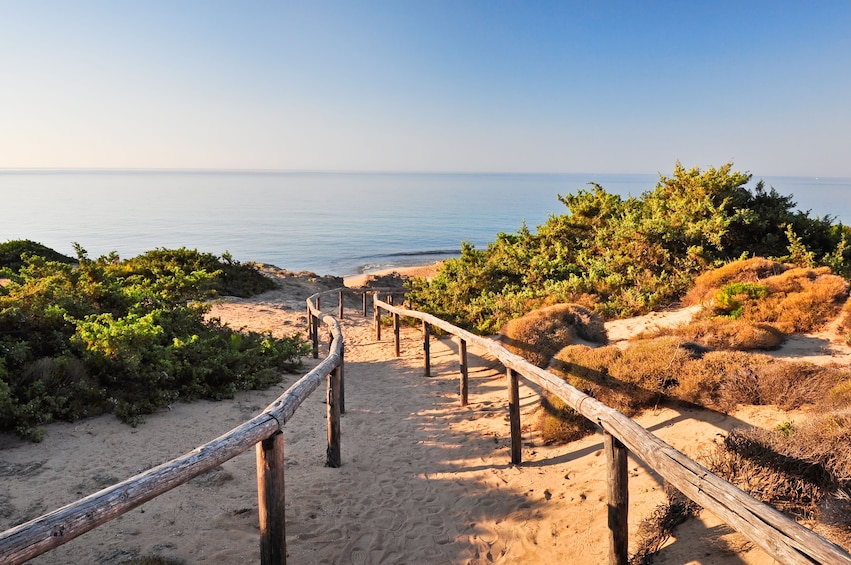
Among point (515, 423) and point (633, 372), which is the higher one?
point (633, 372)

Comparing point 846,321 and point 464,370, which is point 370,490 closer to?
point 464,370

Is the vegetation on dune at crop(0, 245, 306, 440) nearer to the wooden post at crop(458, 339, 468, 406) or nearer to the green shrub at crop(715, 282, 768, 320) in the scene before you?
the wooden post at crop(458, 339, 468, 406)

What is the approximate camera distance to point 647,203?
45.4 ft

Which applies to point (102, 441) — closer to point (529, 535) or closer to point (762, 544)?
point (529, 535)

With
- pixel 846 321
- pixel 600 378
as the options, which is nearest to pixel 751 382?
pixel 600 378

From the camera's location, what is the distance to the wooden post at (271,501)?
139 inches

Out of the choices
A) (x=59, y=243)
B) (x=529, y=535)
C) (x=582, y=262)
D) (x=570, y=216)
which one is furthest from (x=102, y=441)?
(x=59, y=243)

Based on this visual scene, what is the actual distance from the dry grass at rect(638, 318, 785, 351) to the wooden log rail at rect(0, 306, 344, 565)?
5337 millimetres

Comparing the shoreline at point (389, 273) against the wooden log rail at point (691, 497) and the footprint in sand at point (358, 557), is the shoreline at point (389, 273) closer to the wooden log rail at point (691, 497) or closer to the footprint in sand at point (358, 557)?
the footprint in sand at point (358, 557)

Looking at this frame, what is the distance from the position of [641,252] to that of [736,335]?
4977 millimetres

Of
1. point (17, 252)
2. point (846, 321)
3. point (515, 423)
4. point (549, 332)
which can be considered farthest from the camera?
point (17, 252)

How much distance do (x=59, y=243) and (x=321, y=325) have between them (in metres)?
34.2

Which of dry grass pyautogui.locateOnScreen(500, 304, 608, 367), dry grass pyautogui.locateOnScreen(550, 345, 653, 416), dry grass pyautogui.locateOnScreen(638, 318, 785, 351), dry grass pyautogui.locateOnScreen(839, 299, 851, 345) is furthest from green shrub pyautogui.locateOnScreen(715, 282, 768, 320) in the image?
dry grass pyautogui.locateOnScreen(550, 345, 653, 416)

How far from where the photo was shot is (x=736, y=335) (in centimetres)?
692
